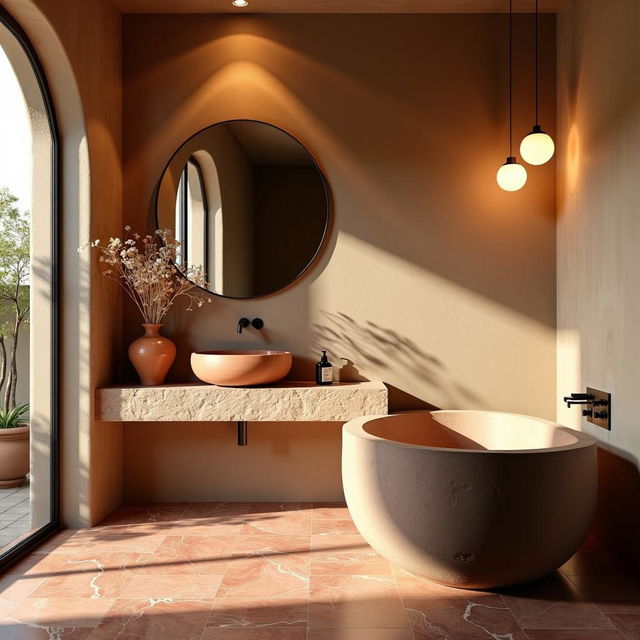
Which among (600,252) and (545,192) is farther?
(545,192)

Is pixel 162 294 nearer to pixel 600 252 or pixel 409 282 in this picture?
pixel 409 282

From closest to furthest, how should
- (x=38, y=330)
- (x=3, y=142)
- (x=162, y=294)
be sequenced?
(x=3, y=142), (x=38, y=330), (x=162, y=294)

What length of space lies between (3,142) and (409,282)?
210 cm

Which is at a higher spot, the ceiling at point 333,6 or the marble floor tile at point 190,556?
the ceiling at point 333,6

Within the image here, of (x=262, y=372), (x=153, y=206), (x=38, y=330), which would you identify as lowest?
(x=262, y=372)

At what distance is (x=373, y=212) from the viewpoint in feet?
12.1

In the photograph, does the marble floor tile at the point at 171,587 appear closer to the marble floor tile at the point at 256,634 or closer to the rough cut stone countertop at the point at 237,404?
the marble floor tile at the point at 256,634

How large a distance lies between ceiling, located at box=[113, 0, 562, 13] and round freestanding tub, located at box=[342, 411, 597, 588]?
7.81 ft

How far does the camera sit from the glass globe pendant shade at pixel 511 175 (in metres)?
3.40

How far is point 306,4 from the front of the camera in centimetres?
358

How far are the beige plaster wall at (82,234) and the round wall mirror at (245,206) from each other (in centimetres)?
45

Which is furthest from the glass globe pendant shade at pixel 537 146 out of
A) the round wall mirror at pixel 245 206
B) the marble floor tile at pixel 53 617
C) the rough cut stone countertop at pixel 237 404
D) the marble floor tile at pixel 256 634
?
the marble floor tile at pixel 53 617

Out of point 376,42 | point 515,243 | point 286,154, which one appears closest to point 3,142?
point 286,154

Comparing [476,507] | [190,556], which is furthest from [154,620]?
[476,507]
